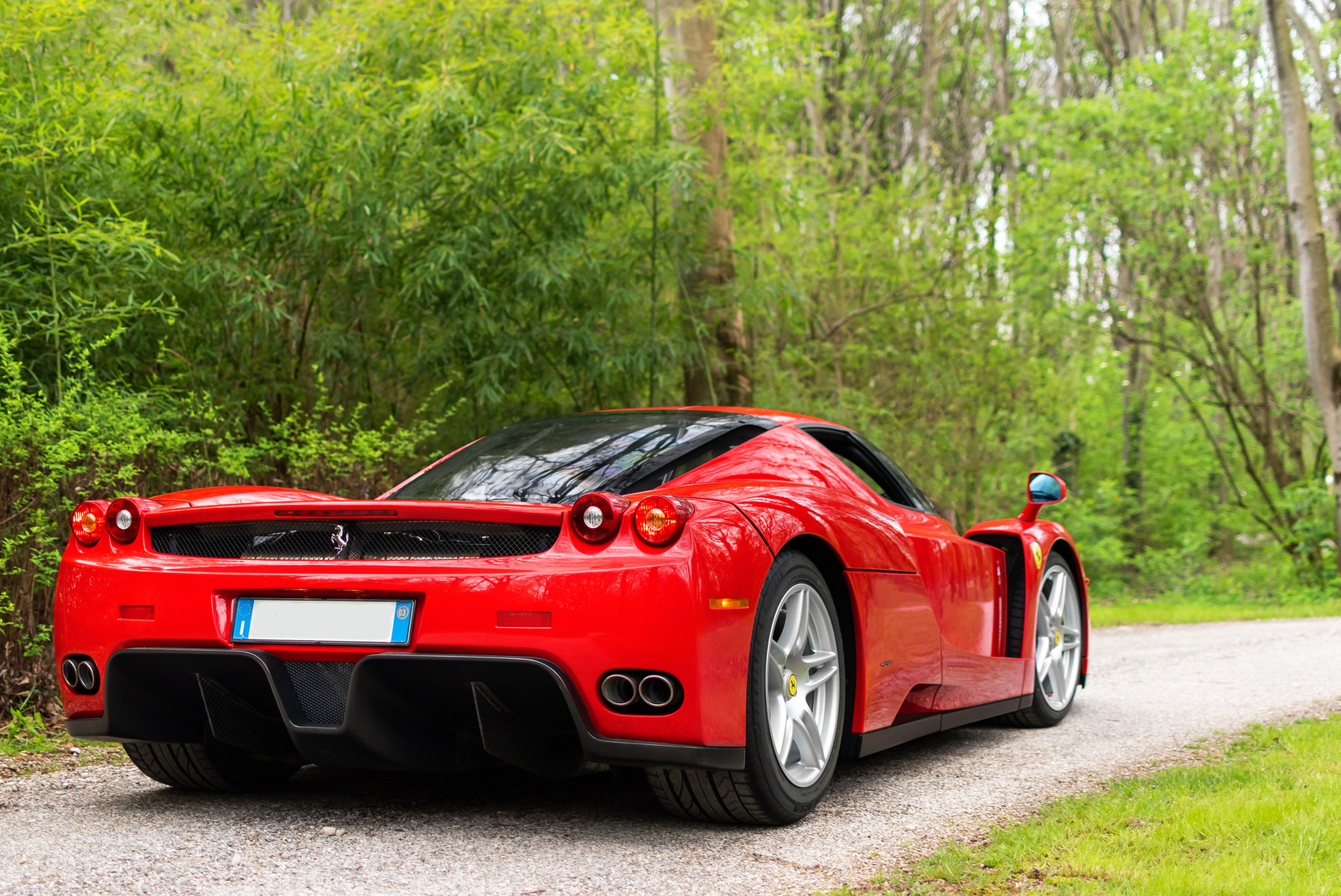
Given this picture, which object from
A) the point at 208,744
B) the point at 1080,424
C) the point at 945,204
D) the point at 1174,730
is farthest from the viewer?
the point at 1080,424

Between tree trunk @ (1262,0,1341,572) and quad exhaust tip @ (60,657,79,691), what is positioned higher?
tree trunk @ (1262,0,1341,572)

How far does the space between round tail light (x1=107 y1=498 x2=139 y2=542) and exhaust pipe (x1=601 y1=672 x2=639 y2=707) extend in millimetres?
1474

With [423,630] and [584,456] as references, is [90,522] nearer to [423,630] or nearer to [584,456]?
[423,630]

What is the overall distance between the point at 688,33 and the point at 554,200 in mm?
3840

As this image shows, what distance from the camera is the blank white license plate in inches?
122

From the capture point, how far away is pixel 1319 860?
2.89m

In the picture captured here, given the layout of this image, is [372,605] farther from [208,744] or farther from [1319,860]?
[1319,860]

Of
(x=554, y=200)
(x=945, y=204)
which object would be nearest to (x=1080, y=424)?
(x=945, y=204)

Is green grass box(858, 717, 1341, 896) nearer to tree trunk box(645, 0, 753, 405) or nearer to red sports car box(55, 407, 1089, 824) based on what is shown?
red sports car box(55, 407, 1089, 824)

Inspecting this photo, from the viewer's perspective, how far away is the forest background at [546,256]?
5992 millimetres

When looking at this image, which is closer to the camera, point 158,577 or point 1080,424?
point 158,577

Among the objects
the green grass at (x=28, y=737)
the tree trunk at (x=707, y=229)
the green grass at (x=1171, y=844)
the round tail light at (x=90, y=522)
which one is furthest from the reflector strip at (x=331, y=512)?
the tree trunk at (x=707, y=229)

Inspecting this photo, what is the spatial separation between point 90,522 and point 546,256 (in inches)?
176

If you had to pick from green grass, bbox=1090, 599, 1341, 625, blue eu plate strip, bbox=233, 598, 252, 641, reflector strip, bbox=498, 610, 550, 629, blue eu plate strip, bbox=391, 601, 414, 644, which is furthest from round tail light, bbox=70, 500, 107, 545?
green grass, bbox=1090, 599, 1341, 625
